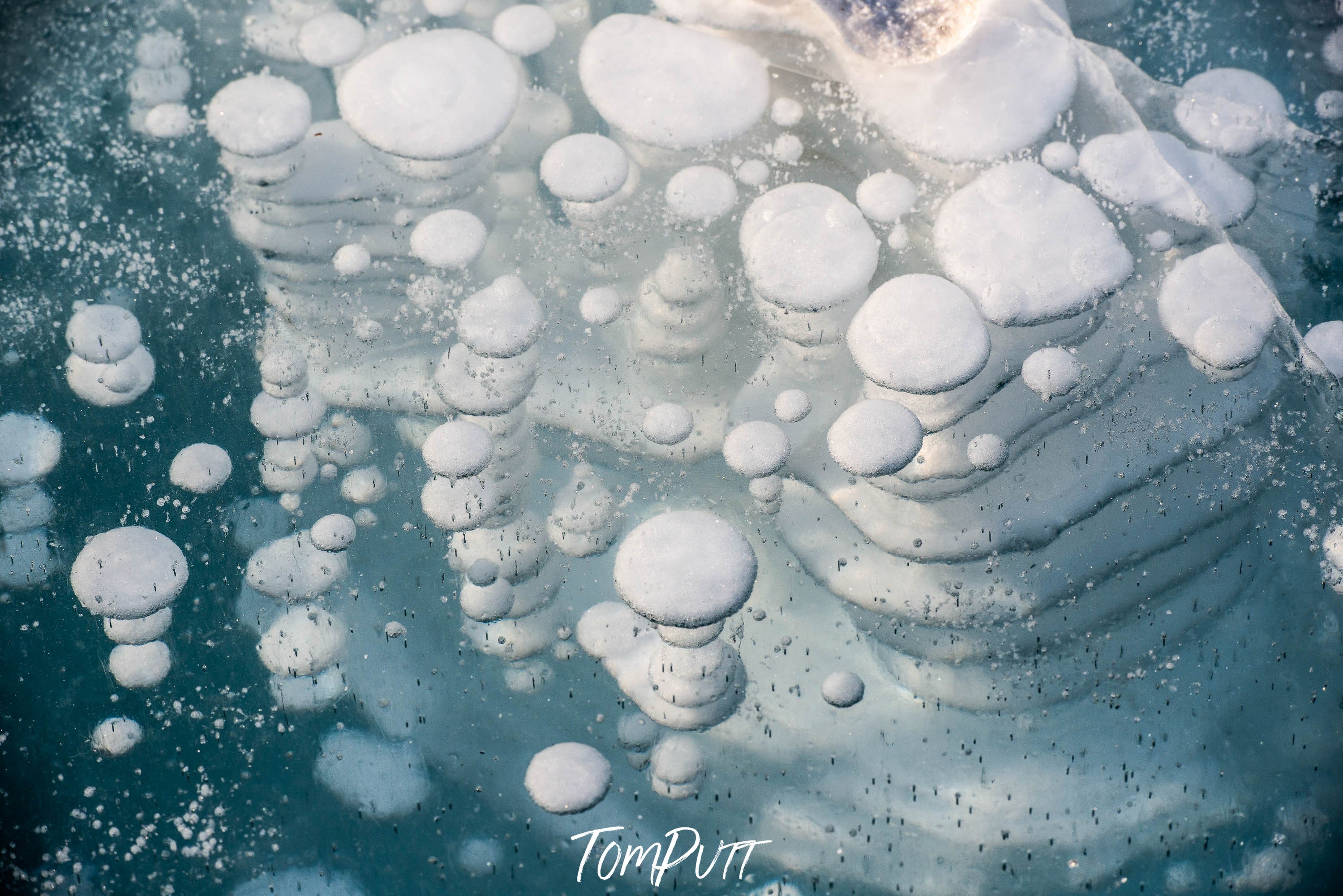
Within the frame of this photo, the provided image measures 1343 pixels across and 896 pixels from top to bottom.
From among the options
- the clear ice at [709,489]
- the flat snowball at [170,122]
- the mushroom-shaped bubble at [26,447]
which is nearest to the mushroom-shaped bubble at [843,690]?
the clear ice at [709,489]

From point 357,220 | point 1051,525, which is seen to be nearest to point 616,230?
point 357,220

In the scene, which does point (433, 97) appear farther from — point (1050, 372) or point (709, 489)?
point (1050, 372)

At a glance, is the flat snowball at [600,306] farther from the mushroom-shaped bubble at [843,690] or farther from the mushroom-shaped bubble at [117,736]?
the mushroom-shaped bubble at [117,736]

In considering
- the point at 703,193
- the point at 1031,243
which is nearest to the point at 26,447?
the point at 703,193

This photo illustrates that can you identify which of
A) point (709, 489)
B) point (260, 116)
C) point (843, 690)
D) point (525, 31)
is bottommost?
point (843, 690)

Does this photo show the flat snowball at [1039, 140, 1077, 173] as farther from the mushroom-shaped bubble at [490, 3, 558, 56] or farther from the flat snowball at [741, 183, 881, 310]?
the mushroom-shaped bubble at [490, 3, 558, 56]

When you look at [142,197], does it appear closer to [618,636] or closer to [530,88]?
[530,88]

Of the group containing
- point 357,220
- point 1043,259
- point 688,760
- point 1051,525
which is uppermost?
point 1043,259
